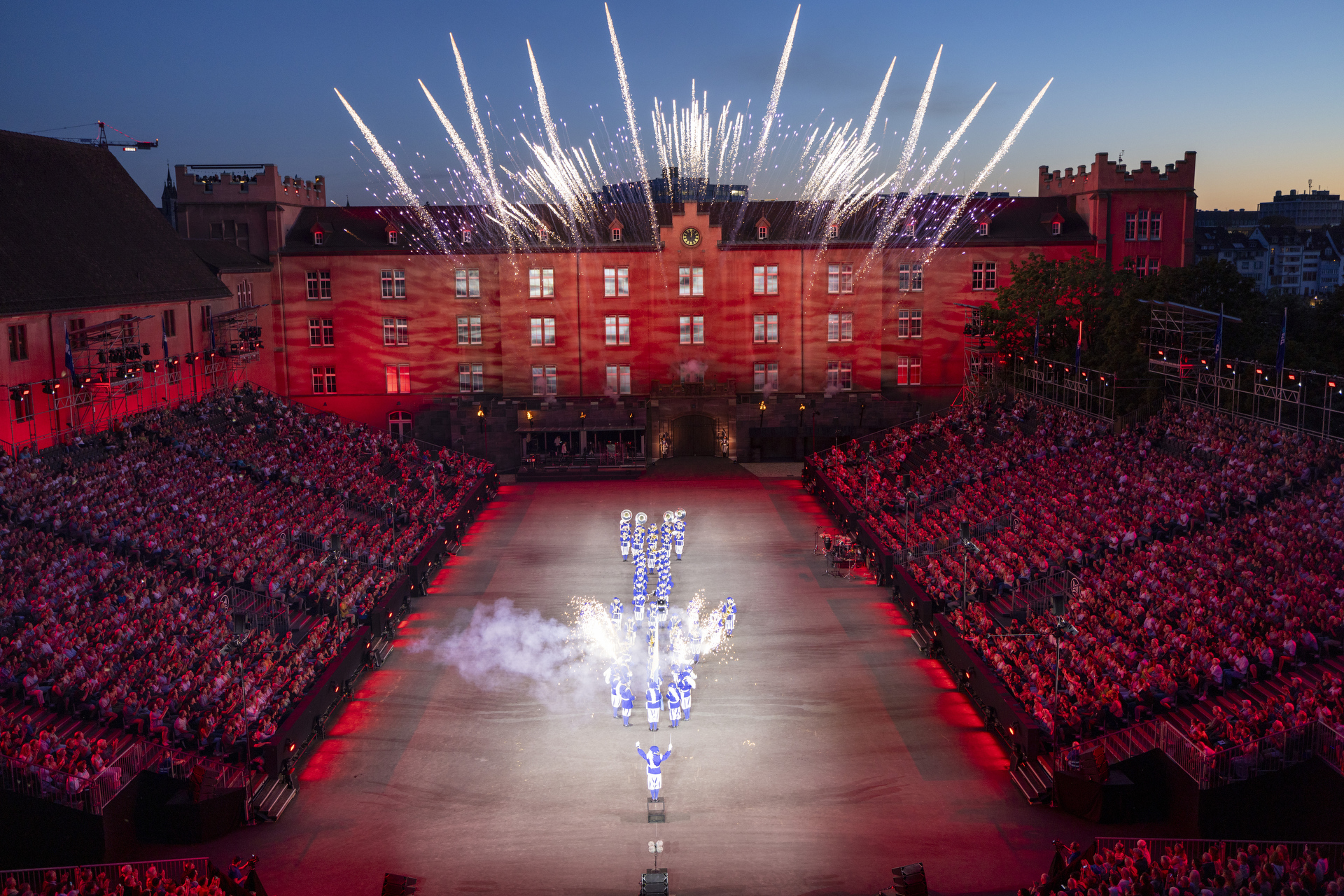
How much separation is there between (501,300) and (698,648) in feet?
112

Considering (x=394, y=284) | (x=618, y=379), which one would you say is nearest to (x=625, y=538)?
(x=618, y=379)

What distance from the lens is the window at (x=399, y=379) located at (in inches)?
2324

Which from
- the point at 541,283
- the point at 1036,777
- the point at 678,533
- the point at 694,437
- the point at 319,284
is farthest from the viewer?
the point at 319,284

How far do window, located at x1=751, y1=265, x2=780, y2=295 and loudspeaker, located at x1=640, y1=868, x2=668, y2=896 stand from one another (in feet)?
147

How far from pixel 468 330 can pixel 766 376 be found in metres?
16.5

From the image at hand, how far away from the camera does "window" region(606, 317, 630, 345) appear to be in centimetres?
5841

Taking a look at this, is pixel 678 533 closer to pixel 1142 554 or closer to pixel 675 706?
pixel 675 706

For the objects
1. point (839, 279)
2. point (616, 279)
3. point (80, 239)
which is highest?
point (80, 239)

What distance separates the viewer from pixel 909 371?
59500mm

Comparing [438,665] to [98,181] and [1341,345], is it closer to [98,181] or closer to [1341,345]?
[98,181]

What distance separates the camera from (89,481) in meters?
32.2

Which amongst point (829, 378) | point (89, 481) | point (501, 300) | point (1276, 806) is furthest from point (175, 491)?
point (829, 378)

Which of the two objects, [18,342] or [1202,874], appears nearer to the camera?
[1202,874]

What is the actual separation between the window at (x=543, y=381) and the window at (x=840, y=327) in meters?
15.2
